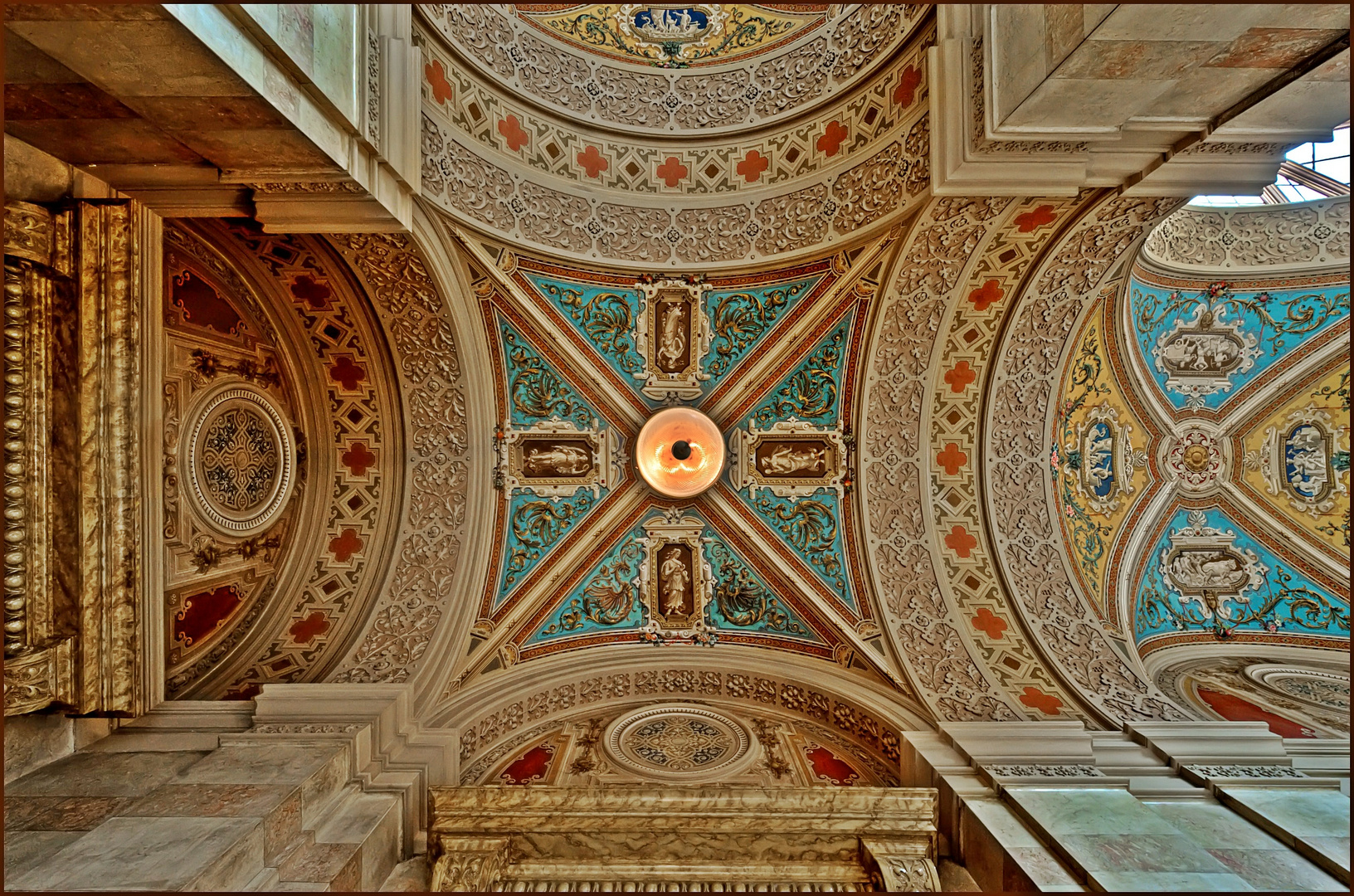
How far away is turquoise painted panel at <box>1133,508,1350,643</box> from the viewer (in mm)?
6676

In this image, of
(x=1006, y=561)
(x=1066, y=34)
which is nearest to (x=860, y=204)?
(x=1066, y=34)

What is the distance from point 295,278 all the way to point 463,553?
314cm

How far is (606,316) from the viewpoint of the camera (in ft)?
21.0

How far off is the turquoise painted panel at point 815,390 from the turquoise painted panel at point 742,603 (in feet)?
5.08

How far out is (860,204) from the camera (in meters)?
5.70

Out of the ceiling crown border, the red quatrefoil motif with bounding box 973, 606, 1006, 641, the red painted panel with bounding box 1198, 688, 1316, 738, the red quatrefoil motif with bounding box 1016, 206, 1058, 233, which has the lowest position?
the red painted panel with bounding box 1198, 688, 1316, 738

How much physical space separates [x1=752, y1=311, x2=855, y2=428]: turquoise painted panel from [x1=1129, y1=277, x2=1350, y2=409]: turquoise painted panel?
3643 mm

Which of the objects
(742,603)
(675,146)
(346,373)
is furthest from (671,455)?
(346,373)

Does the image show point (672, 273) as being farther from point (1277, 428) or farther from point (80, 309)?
point (1277, 428)

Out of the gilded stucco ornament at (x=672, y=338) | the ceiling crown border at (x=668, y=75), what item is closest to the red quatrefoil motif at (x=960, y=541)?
the gilded stucco ornament at (x=672, y=338)

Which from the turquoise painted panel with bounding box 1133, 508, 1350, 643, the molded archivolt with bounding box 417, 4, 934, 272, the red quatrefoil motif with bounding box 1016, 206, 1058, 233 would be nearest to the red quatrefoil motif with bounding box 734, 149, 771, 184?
the molded archivolt with bounding box 417, 4, 934, 272

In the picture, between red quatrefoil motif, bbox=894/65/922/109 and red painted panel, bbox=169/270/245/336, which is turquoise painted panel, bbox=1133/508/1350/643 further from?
red painted panel, bbox=169/270/245/336

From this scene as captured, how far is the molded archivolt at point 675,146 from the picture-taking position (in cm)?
538

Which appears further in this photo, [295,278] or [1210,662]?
[1210,662]
